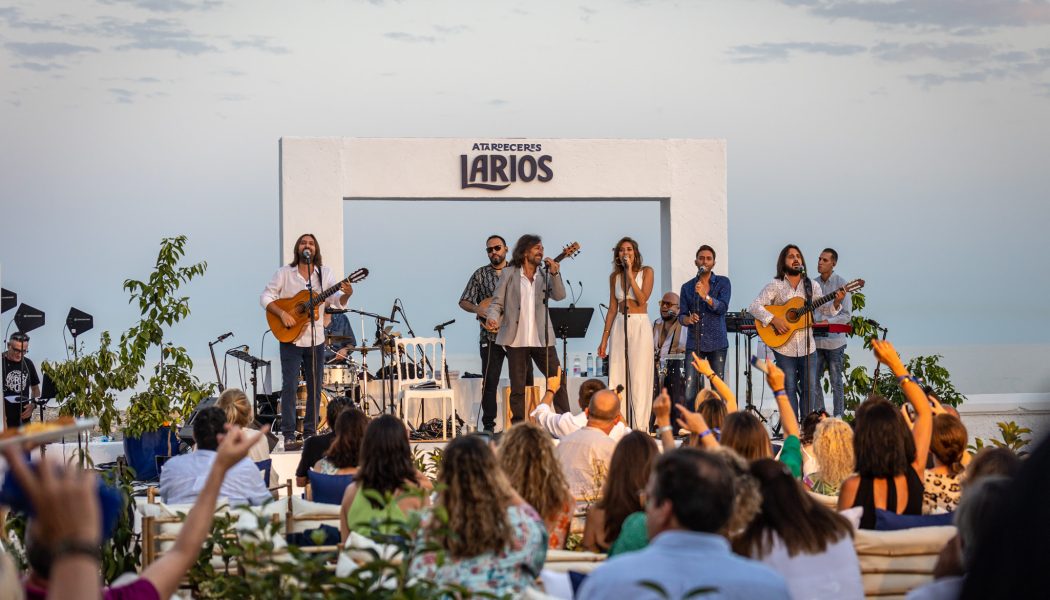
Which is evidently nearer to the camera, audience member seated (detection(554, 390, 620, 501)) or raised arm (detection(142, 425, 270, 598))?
raised arm (detection(142, 425, 270, 598))

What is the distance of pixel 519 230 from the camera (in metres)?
13.8

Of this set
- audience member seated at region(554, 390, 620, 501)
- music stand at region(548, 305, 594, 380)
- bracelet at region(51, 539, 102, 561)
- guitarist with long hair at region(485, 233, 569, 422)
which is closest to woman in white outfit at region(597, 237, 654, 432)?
music stand at region(548, 305, 594, 380)

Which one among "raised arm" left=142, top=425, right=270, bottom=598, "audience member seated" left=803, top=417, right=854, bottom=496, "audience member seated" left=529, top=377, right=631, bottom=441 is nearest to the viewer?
"raised arm" left=142, top=425, right=270, bottom=598

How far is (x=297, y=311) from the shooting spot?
9133 mm

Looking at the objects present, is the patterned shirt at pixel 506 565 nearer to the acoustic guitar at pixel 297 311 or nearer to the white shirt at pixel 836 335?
the acoustic guitar at pixel 297 311

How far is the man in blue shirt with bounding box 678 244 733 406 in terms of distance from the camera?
9711 mm

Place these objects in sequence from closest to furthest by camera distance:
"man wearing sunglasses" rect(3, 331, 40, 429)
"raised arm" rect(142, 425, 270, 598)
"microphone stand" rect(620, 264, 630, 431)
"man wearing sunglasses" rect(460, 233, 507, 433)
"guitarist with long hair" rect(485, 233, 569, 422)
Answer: "raised arm" rect(142, 425, 270, 598)
"microphone stand" rect(620, 264, 630, 431)
"guitarist with long hair" rect(485, 233, 569, 422)
"man wearing sunglasses" rect(460, 233, 507, 433)
"man wearing sunglasses" rect(3, 331, 40, 429)

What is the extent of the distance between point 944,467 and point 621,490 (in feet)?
5.52

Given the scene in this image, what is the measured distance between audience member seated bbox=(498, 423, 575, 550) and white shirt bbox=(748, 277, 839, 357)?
5.53m

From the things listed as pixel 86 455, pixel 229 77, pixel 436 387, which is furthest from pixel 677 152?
pixel 229 77

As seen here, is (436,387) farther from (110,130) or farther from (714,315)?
(110,130)

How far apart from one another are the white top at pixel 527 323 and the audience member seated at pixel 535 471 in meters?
4.97

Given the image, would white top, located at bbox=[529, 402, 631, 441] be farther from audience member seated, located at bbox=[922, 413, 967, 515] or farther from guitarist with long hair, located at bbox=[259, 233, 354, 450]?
guitarist with long hair, located at bbox=[259, 233, 354, 450]

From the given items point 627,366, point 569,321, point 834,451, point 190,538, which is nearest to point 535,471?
point 834,451
